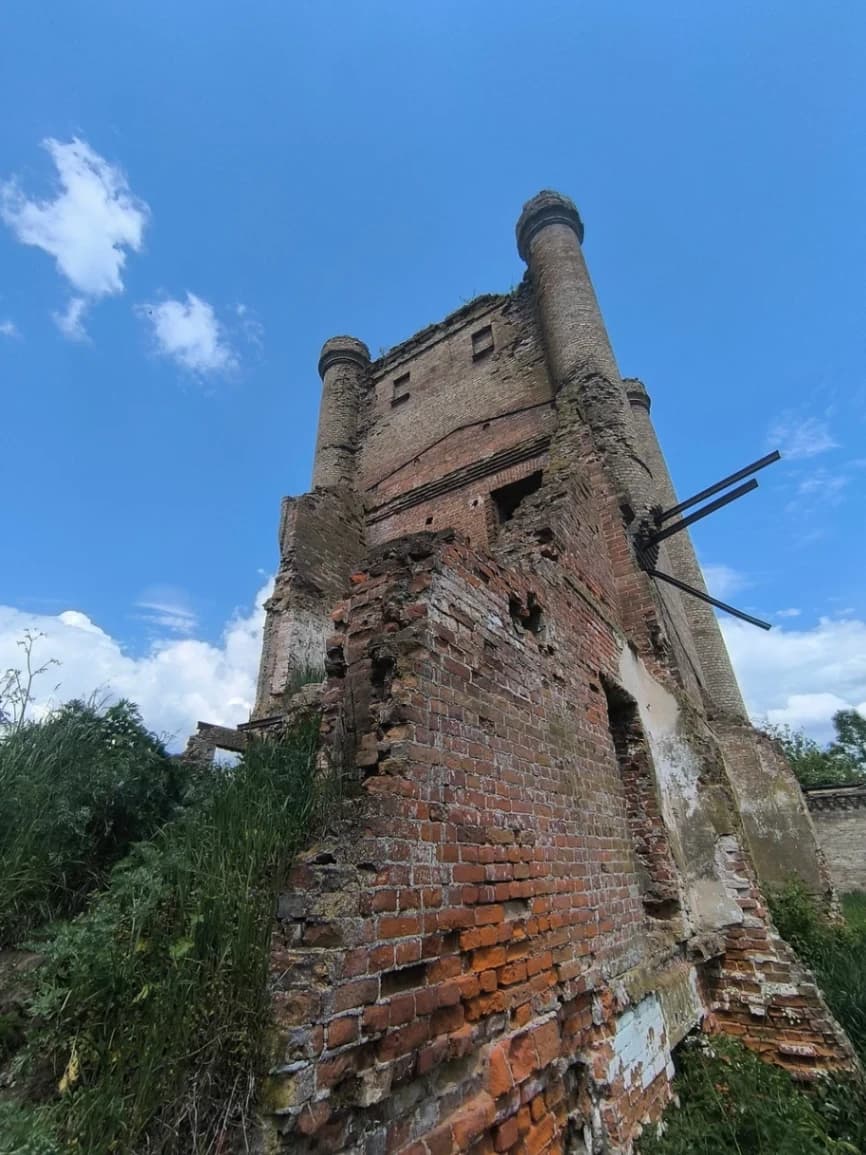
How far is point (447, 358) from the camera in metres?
11.2

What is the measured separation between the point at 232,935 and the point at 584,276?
10.6m

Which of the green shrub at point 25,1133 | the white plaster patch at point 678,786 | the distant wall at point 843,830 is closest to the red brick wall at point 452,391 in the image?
the white plaster patch at point 678,786

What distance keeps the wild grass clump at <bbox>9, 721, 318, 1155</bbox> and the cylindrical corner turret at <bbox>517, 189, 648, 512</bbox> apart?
596 centimetres

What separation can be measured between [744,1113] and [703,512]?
19.6 ft

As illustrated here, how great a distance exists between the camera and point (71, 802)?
121 inches

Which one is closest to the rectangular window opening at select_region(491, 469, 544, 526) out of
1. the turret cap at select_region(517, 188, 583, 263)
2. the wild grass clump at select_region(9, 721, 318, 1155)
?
the turret cap at select_region(517, 188, 583, 263)

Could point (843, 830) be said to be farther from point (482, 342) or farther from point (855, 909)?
point (482, 342)

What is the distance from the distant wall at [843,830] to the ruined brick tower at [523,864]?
16221mm

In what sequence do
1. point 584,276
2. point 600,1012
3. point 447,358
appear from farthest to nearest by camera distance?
1. point 447,358
2. point 584,276
3. point 600,1012

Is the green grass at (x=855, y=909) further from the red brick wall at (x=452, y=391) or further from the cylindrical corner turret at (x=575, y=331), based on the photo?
the red brick wall at (x=452, y=391)

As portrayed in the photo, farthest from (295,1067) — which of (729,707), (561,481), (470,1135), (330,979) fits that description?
(729,707)

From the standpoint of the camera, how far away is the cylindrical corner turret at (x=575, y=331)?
24.4 feet

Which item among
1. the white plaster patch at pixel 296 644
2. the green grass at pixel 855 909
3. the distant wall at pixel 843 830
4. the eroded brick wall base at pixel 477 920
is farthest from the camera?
the distant wall at pixel 843 830

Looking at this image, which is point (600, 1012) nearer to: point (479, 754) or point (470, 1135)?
point (470, 1135)
